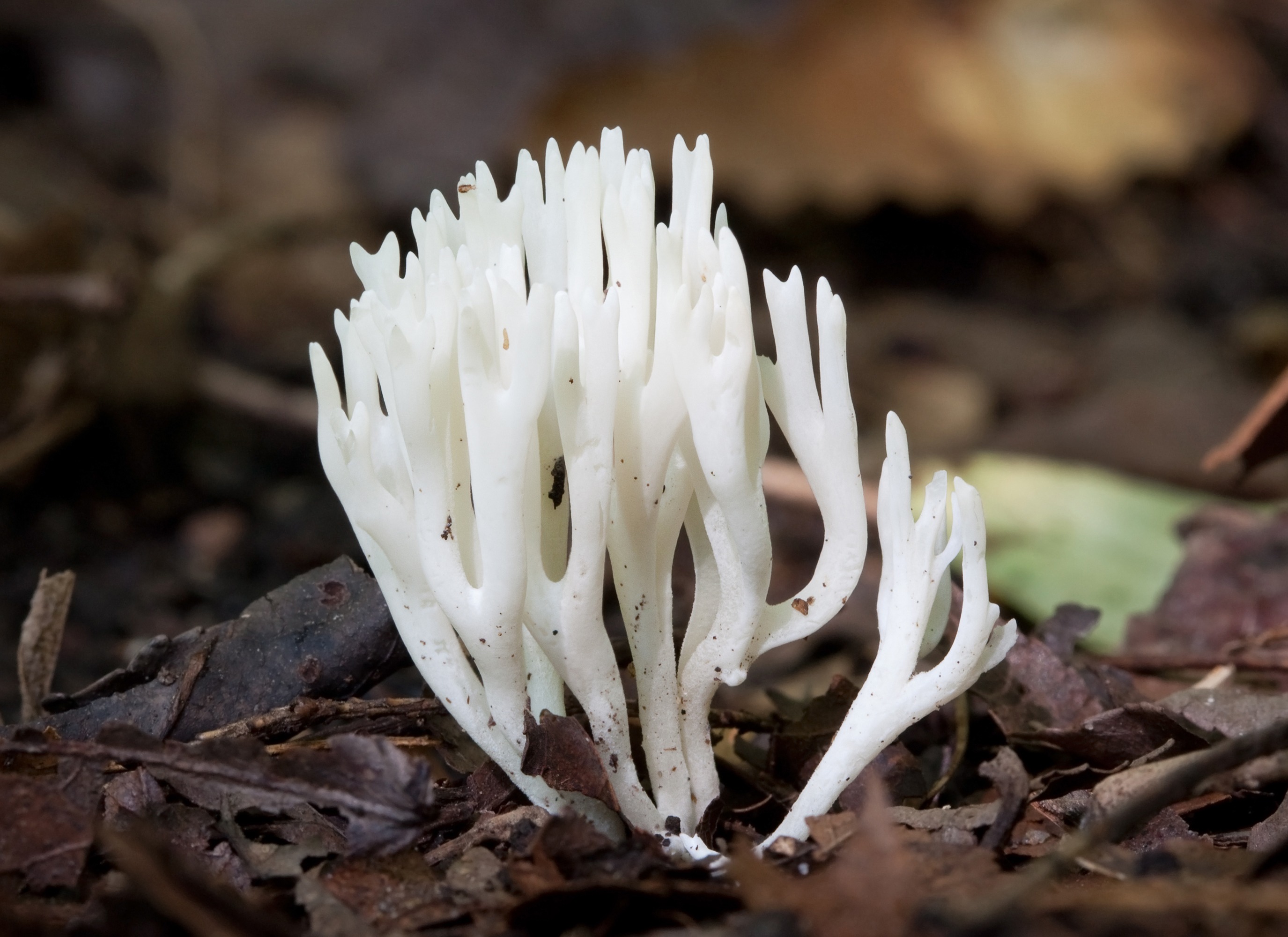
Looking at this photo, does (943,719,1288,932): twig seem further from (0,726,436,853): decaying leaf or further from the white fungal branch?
(0,726,436,853): decaying leaf

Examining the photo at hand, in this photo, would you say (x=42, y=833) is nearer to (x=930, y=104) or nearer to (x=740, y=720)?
(x=740, y=720)

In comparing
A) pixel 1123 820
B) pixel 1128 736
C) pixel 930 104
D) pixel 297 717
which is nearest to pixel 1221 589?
pixel 1128 736

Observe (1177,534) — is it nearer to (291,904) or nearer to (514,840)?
(514,840)

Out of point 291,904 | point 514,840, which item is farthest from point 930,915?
point 291,904

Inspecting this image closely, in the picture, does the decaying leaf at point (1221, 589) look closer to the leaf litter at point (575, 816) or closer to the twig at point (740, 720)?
the leaf litter at point (575, 816)

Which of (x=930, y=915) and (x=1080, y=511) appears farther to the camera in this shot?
(x=1080, y=511)
